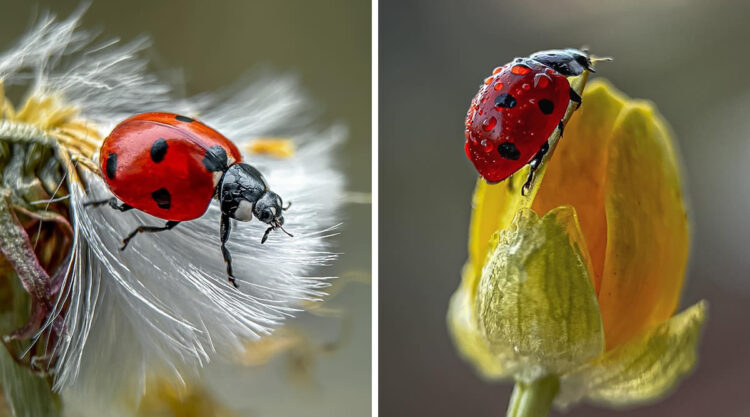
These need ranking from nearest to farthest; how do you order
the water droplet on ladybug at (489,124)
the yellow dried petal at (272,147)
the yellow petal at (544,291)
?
the yellow petal at (544,291) < the water droplet on ladybug at (489,124) < the yellow dried petal at (272,147)

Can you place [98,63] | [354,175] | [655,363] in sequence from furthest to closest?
[354,175], [98,63], [655,363]

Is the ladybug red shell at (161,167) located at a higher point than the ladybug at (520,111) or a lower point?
lower

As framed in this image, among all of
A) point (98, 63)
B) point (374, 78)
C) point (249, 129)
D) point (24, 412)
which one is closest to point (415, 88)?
point (374, 78)

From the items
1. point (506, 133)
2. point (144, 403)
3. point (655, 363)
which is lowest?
point (144, 403)

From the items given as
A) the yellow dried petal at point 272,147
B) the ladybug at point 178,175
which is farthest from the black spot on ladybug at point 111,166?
the yellow dried petal at point 272,147

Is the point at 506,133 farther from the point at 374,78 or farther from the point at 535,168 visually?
the point at 374,78

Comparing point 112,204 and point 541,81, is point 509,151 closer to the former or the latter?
point 541,81

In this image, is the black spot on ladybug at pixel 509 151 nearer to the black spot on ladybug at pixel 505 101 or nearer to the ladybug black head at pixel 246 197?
the black spot on ladybug at pixel 505 101
